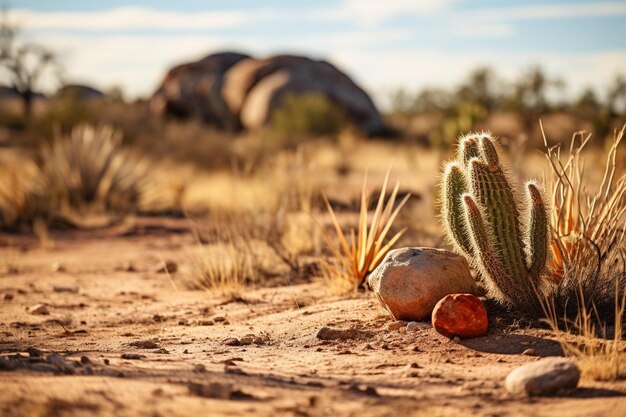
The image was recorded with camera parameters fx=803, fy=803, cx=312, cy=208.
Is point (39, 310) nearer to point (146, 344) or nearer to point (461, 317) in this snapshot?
point (146, 344)

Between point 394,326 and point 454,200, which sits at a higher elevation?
point 454,200

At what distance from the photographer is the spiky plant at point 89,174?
1462 centimetres

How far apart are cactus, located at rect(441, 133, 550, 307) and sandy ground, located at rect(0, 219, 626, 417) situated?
325 millimetres

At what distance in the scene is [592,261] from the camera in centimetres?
589

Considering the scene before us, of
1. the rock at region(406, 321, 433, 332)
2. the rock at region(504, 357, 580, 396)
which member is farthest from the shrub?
the rock at region(504, 357, 580, 396)

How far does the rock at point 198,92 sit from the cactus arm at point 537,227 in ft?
90.5

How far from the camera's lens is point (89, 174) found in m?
14.7

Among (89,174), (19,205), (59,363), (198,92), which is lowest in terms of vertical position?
(19,205)

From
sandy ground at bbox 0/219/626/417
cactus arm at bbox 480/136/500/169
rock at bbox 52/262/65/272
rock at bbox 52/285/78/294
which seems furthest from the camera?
rock at bbox 52/262/65/272

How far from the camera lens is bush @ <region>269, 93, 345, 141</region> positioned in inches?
926

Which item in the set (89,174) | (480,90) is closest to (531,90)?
(480,90)

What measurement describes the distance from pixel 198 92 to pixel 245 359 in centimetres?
3049

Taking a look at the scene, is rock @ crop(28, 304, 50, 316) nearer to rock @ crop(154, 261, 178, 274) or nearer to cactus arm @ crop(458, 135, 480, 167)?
rock @ crop(154, 261, 178, 274)

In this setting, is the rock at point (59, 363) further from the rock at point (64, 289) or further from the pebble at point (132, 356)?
the rock at point (64, 289)
